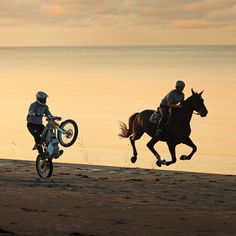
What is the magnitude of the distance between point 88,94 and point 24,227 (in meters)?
62.0

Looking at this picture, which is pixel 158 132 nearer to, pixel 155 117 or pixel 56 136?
pixel 155 117

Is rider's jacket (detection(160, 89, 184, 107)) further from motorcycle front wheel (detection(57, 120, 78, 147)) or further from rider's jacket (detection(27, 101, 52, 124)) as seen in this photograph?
rider's jacket (detection(27, 101, 52, 124))

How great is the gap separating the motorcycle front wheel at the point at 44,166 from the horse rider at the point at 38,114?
0.23m

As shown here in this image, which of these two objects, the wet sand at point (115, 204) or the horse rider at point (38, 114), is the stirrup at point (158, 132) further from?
the horse rider at point (38, 114)

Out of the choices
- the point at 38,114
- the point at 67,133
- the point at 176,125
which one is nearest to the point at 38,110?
the point at 38,114

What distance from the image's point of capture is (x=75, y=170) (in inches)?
939

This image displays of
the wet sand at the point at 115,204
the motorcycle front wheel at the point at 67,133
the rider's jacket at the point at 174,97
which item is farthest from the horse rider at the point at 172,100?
the motorcycle front wheel at the point at 67,133

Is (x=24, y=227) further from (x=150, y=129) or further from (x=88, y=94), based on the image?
(x=88, y=94)

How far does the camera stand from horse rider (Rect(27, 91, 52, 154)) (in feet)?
67.2

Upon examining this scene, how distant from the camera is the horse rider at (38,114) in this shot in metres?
20.5

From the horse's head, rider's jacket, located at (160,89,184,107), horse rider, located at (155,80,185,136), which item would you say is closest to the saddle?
horse rider, located at (155,80,185,136)

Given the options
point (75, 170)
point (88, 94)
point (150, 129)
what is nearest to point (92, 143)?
point (150, 129)

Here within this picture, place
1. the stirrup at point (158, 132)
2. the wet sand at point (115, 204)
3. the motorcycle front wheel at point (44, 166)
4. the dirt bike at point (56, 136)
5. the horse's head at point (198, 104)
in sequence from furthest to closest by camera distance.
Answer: the stirrup at point (158, 132), the horse's head at point (198, 104), the motorcycle front wheel at point (44, 166), the dirt bike at point (56, 136), the wet sand at point (115, 204)

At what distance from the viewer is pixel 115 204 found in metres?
16.4
